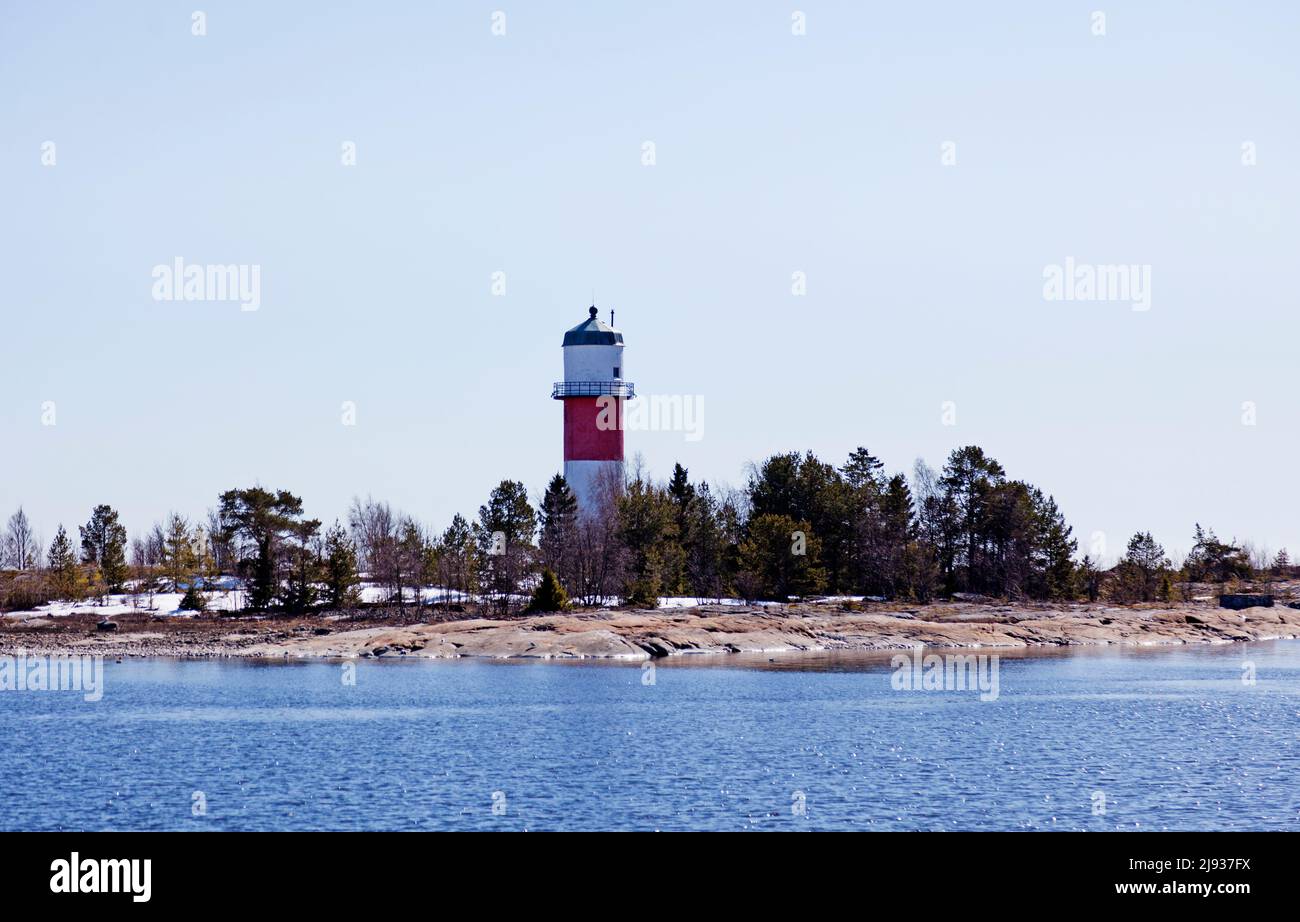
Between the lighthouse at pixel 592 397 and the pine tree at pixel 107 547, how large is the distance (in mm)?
41992

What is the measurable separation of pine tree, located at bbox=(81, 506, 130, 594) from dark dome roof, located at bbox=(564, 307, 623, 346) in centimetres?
4616

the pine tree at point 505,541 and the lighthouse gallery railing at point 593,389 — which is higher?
the lighthouse gallery railing at point 593,389

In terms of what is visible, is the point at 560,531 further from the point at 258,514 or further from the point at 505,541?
the point at 258,514

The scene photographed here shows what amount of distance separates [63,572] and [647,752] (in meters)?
90.9

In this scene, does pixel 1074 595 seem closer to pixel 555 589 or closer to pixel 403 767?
pixel 555 589

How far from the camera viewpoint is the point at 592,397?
371 feet

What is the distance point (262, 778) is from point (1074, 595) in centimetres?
9881

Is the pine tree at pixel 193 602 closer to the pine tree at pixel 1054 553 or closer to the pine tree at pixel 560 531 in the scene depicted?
the pine tree at pixel 560 531


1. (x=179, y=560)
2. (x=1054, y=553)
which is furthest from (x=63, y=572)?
(x=1054, y=553)

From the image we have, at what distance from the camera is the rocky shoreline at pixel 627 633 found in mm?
90938

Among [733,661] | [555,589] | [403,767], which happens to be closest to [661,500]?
[555,589]

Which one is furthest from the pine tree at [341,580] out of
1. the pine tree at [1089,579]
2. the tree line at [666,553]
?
the pine tree at [1089,579]

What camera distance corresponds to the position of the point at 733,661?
288 ft

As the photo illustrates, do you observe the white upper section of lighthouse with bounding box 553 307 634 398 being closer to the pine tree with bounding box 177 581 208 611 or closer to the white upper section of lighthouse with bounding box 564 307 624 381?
the white upper section of lighthouse with bounding box 564 307 624 381
